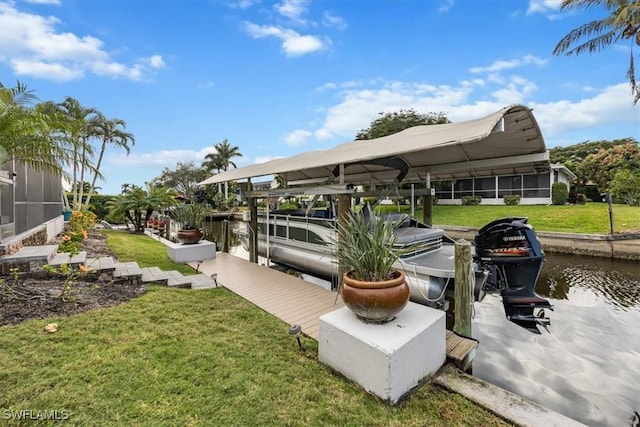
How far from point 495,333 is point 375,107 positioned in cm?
2338

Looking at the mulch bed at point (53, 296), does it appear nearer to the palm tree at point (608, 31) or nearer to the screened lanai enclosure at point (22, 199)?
the screened lanai enclosure at point (22, 199)

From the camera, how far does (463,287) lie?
11.5 feet

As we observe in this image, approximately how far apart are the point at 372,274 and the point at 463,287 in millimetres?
1250

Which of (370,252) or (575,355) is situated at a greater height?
(370,252)

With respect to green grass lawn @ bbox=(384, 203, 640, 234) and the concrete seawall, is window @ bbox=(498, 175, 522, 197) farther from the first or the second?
the concrete seawall

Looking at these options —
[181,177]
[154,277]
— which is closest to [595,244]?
[154,277]

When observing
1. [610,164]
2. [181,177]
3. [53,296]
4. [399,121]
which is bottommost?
[53,296]

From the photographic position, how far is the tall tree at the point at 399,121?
2278 centimetres

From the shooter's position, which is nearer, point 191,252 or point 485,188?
point 191,252

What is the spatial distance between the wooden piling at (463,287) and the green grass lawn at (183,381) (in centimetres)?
112

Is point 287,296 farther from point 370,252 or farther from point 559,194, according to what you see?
point 559,194

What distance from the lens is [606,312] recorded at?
5.69 metres

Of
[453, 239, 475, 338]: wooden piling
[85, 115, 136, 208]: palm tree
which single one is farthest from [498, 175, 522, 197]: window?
[85, 115, 136, 208]: palm tree

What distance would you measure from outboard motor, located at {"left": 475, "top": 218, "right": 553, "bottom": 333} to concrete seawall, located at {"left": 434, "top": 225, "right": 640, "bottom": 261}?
578 cm
